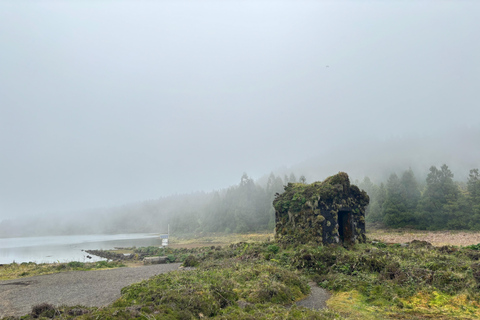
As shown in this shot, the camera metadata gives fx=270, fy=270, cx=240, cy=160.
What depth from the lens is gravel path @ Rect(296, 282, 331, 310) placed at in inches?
419

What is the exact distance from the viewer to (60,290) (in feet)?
48.8

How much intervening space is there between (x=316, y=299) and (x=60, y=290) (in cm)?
1361

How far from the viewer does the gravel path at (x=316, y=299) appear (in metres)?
10.7

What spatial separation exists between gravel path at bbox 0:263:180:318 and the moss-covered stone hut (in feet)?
42.5

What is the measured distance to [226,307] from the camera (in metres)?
9.59

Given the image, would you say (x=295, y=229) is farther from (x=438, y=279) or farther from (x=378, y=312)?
(x=378, y=312)

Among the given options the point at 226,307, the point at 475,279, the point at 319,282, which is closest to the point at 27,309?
the point at 226,307

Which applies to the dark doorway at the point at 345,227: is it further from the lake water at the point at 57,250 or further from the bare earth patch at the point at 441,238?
the lake water at the point at 57,250

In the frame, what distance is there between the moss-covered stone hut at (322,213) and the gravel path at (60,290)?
12946 mm

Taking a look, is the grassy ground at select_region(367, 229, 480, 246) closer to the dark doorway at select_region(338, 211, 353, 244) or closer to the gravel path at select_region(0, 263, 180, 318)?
the dark doorway at select_region(338, 211, 353, 244)

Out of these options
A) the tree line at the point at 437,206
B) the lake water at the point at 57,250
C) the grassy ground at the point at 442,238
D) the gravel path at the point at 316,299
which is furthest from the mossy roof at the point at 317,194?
the tree line at the point at 437,206

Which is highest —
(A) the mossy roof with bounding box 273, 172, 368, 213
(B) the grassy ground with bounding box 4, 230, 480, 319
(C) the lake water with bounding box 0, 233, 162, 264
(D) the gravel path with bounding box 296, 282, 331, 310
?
(A) the mossy roof with bounding box 273, 172, 368, 213

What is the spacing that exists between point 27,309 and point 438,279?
1754 centimetres

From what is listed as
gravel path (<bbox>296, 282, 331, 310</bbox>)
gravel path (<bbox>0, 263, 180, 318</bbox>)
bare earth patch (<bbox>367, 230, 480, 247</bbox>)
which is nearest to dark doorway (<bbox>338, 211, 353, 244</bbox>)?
bare earth patch (<bbox>367, 230, 480, 247</bbox>)
